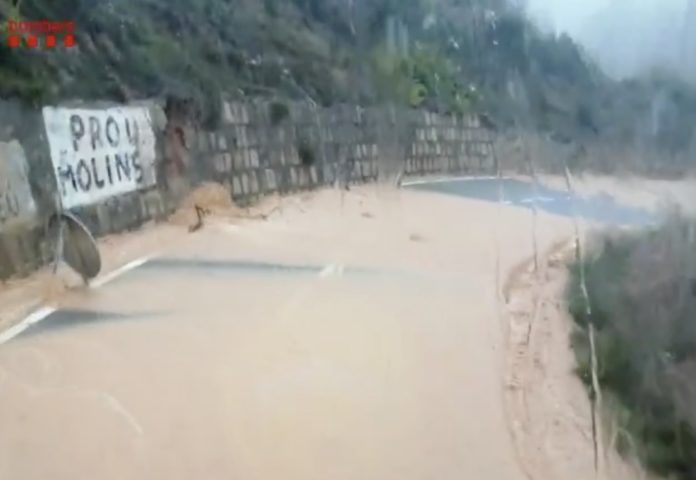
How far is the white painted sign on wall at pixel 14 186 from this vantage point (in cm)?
388

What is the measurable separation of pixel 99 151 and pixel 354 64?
2.02 metres

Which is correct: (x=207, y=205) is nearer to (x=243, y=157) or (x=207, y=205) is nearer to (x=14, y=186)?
(x=243, y=157)

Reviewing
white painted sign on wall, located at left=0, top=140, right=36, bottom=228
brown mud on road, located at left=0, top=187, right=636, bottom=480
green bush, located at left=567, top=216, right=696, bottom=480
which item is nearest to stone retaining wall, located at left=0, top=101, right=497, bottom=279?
white painted sign on wall, located at left=0, top=140, right=36, bottom=228

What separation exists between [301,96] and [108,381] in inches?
49.3

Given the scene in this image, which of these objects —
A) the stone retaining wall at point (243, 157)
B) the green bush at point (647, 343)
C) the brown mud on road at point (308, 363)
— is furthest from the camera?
the stone retaining wall at point (243, 157)

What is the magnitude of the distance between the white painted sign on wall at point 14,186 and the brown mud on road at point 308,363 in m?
1.08

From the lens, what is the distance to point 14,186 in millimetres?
4066

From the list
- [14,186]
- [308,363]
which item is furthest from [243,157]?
[308,363]

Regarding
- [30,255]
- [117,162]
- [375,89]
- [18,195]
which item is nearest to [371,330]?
[375,89]

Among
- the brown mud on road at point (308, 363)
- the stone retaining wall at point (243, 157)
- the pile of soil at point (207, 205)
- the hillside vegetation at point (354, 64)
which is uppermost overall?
the hillside vegetation at point (354, 64)

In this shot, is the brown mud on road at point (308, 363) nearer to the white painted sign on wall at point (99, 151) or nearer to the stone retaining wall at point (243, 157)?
the stone retaining wall at point (243, 157)

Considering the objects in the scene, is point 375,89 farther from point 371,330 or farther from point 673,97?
point 673,97

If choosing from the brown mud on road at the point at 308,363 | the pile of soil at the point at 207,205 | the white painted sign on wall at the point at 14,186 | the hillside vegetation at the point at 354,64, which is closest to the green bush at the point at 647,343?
the brown mud on road at the point at 308,363

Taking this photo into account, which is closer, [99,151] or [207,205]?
[207,205]
